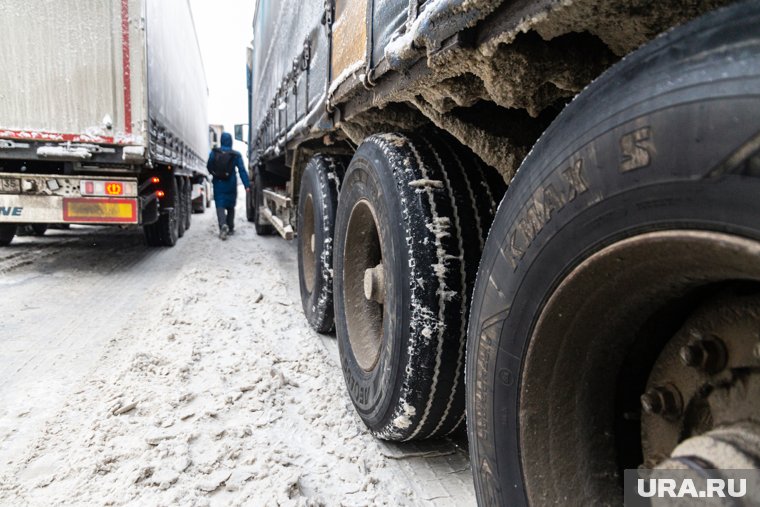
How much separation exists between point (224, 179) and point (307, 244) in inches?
234

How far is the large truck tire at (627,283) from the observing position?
26.8 inches

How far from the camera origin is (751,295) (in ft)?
2.94

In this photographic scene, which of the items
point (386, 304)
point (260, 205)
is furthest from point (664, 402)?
point (260, 205)

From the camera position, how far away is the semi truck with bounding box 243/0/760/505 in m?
Result: 0.71

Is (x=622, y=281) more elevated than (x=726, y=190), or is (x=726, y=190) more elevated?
(x=726, y=190)

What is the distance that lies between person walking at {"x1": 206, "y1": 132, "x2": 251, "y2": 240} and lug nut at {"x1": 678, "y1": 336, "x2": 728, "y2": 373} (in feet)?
30.2

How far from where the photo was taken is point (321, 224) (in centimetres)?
345

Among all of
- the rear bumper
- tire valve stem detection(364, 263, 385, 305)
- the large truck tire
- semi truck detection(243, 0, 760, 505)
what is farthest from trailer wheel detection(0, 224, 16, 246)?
the large truck tire

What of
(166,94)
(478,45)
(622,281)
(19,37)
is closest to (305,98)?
(478,45)

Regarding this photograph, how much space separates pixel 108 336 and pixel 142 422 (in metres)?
1.69

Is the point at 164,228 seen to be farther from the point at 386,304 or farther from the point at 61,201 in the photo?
the point at 386,304

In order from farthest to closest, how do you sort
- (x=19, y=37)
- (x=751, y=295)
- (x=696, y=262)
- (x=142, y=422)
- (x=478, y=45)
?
(x=19, y=37) → (x=142, y=422) → (x=478, y=45) → (x=751, y=295) → (x=696, y=262)

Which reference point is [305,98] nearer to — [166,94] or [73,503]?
[73,503]

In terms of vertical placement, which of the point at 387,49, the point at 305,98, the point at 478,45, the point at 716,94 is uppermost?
the point at 305,98
